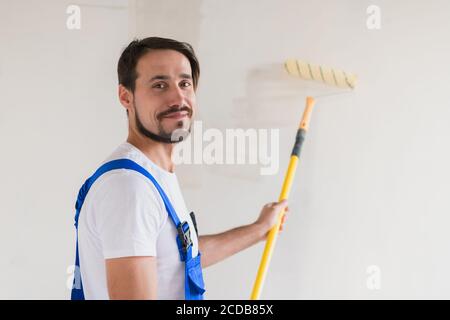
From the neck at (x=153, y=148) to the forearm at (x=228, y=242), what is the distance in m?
0.35

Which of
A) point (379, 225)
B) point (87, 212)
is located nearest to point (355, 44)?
point (379, 225)

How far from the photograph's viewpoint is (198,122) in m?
1.67

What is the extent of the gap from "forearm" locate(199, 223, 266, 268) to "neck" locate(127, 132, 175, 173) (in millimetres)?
345

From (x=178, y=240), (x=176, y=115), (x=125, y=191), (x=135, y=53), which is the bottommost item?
(x=178, y=240)

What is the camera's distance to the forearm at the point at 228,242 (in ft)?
4.81

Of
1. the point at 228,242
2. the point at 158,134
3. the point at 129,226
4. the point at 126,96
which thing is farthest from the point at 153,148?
the point at 228,242

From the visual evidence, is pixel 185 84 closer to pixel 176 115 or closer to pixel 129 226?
pixel 176 115

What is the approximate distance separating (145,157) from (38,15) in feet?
2.44

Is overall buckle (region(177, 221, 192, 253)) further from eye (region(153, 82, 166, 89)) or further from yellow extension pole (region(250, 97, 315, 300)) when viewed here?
yellow extension pole (region(250, 97, 315, 300))

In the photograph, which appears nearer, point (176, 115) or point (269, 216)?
point (176, 115)

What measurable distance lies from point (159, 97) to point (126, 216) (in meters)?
0.31

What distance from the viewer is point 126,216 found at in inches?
38.7

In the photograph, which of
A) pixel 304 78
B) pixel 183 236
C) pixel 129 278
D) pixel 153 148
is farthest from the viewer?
pixel 304 78
